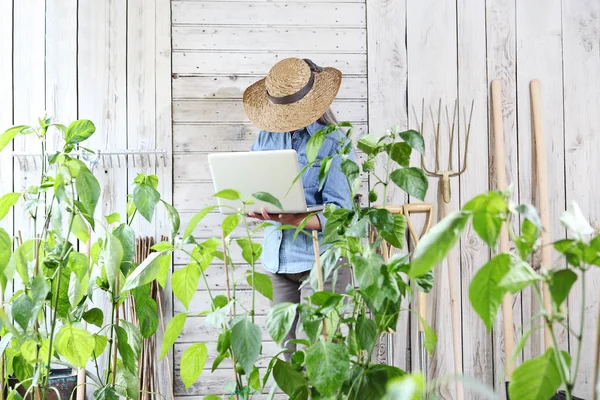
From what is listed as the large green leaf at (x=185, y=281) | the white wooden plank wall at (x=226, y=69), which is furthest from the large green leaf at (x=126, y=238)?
the white wooden plank wall at (x=226, y=69)

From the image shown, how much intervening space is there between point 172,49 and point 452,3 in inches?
53.4

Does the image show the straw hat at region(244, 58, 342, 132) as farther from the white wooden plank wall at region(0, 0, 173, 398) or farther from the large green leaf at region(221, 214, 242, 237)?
the large green leaf at region(221, 214, 242, 237)

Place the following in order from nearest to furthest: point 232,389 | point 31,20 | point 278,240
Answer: point 232,389
point 278,240
point 31,20

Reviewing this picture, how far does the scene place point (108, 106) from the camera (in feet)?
10.5

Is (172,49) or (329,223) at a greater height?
(172,49)

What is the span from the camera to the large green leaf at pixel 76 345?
46.1 inches

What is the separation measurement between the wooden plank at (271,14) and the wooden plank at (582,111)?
1025 mm

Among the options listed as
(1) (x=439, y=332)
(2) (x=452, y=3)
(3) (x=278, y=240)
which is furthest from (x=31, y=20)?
(1) (x=439, y=332)

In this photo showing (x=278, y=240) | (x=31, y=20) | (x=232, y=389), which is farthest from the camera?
(x=31, y=20)

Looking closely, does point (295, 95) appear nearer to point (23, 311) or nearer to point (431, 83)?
point (431, 83)

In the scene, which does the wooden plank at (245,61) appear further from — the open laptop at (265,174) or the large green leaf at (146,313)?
the large green leaf at (146,313)

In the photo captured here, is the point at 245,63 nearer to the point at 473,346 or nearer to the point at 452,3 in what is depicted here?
the point at 452,3

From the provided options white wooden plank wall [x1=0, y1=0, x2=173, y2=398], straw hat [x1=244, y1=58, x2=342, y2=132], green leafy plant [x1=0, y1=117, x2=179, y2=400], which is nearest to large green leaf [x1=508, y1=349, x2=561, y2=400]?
green leafy plant [x1=0, y1=117, x2=179, y2=400]

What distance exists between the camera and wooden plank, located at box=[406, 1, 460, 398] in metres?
3.28
